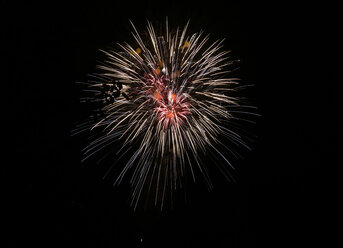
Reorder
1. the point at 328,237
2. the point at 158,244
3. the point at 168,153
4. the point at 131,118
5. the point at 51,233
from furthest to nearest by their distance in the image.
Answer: the point at 158,244, the point at 328,237, the point at 168,153, the point at 131,118, the point at 51,233

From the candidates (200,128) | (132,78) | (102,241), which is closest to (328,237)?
(200,128)

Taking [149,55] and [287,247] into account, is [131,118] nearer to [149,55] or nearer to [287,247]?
[149,55]

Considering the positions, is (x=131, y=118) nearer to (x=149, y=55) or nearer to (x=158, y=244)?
(x=149, y=55)

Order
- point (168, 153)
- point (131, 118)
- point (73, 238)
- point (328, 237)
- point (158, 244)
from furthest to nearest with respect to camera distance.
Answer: point (158, 244) → point (328, 237) → point (168, 153) → point (131, 118) → point (73, 238)

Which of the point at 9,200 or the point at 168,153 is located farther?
the point at 168,153

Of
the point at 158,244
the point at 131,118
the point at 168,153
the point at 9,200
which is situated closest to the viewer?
the point at 9,200

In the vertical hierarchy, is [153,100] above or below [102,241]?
above

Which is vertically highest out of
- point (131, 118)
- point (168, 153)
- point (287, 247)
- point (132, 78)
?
point (132, 78)

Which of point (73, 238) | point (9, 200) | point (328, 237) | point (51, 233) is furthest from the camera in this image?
point (328, 237)

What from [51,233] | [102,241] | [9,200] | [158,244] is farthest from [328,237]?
[9,200]
